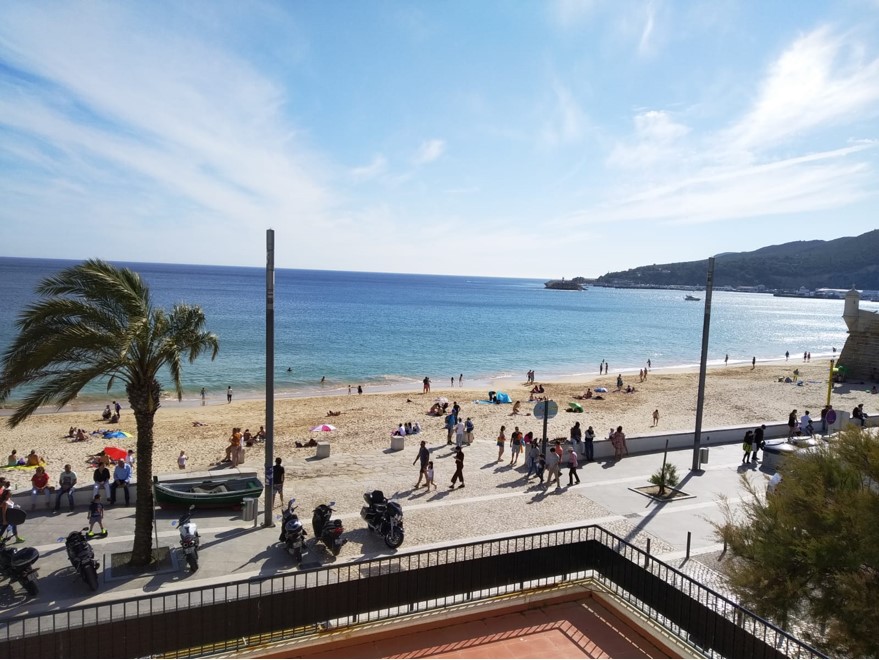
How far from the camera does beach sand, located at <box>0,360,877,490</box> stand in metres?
21.8

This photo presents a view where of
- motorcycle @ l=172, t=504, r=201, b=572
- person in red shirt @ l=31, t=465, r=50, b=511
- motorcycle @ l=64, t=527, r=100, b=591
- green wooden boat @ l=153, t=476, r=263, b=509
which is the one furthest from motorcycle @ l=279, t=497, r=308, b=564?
person in red shirt @ l=31, t=465, r=50, b=511

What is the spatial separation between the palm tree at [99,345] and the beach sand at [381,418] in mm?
7152

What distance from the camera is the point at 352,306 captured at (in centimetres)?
12525

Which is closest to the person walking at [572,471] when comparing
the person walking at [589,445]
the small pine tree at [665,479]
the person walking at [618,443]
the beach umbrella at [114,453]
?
the person walking at [589,445]

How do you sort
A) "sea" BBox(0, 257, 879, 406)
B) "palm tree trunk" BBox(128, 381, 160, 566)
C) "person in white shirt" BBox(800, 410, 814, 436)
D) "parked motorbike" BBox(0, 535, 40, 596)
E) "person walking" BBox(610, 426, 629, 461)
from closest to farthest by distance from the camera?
"parked motorbike" BBox(0, 535, 40, 596), "palm tree trunk" BBox(128, 381, 160, 566), "person walking" BBox(610, 426, 629, 461), "person in white shirt" BBox(800, 410, 814, 436), "sea" BBox(0, 257, 879, 406)

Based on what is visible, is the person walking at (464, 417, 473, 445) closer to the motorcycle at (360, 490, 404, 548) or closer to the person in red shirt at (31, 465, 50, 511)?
the motorcycle at (360, 490, 404, 548)

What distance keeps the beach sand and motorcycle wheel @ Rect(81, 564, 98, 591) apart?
7.82m

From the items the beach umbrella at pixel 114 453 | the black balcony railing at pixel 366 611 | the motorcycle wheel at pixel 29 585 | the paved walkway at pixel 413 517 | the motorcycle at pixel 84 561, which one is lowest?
the beach umbrella at pixel 114 453

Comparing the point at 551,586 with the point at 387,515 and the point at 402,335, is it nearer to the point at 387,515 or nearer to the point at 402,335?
the point at 387,515

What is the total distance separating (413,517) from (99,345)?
24.6 ft

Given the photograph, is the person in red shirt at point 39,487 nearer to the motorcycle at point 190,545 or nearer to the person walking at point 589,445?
the motorcycle at point 190,545

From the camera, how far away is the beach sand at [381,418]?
21812 mm

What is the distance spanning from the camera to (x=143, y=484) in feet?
34.4

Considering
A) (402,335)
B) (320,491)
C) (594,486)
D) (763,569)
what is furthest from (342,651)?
(402,335)
